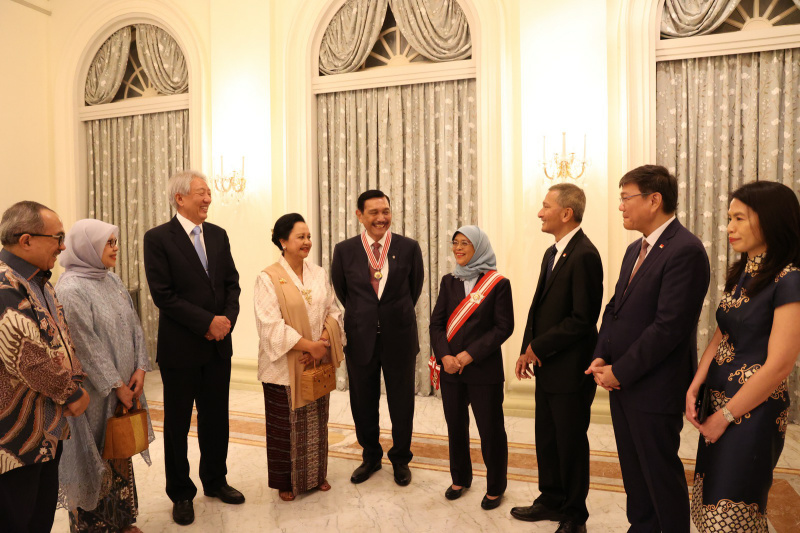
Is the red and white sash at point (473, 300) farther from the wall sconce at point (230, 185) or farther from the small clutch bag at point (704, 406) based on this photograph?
the wall sconce at point (230, 185)

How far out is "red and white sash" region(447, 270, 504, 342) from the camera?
2982mm

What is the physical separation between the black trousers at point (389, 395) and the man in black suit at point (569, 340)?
81 centimetres

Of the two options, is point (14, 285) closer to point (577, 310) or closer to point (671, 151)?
point (577, 310)

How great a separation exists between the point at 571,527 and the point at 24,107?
6655 mm

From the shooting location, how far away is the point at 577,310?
268cm

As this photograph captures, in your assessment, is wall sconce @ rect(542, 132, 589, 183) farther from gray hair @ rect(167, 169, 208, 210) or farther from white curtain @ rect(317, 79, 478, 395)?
gray hair @ rect(167, 169, 208, 210)

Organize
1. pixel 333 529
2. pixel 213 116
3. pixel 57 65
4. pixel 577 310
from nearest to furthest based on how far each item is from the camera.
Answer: pixel 577 310
pixel 333 529
pixel 213 116
pixel 57 65

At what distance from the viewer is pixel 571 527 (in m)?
2.73

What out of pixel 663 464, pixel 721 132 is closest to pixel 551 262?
pixel 663 464

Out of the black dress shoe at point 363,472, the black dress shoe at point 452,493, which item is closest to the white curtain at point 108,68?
the black dress shoe at point 363,472

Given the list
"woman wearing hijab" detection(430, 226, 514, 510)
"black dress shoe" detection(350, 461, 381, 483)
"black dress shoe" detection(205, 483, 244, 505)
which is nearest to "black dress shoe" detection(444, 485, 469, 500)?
"woman wearing hijab" detection(430, 226, 514, 510)

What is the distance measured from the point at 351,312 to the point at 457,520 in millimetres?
1233

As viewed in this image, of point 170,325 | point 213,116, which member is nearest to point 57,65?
point 213,116

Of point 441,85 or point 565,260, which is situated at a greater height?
point 441,85
